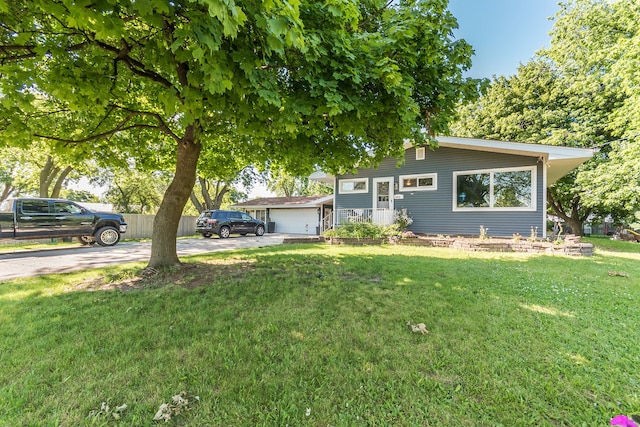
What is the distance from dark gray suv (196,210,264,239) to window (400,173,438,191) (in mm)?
10316

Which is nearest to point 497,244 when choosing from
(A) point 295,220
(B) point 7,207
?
(A) point 295,220

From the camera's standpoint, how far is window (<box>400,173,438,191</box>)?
12.1 m

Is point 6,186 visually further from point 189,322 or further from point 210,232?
point 189,322

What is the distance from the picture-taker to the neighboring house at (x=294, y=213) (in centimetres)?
2053

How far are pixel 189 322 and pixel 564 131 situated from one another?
814 inches

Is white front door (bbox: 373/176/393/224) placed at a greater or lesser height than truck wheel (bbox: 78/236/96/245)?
greater

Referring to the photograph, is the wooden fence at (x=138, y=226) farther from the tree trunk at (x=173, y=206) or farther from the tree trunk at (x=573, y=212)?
the tree trunk at (x=573, y=212)

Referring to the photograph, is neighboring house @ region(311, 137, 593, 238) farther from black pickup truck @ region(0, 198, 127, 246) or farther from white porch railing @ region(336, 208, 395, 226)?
black pickup truck @ region(0, 198, 127, 246)

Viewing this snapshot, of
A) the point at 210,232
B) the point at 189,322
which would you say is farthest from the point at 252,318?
the point at 210,232

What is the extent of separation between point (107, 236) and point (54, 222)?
1796 mm

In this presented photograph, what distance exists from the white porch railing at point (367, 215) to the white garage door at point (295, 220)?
6.85m

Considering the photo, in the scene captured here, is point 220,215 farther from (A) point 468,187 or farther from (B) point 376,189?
(A) point 468,187

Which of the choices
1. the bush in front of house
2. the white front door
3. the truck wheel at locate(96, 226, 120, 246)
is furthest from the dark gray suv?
the white front door

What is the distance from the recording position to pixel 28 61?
11.1 feet
